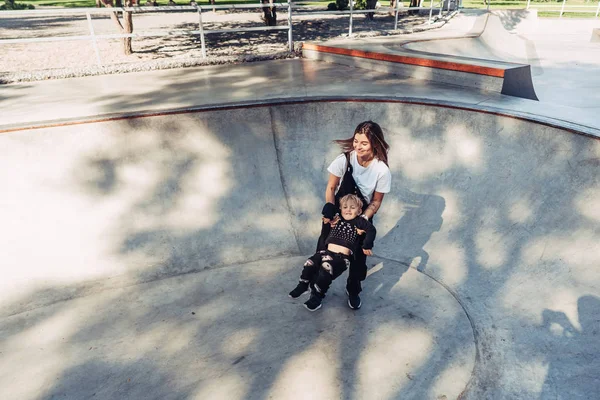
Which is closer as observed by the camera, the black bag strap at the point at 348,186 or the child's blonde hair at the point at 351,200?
the child's blonde hair at the point at 351,200

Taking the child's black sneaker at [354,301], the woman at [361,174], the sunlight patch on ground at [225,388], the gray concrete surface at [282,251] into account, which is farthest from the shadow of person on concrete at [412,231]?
the sunlight patch on ground at [225,388]

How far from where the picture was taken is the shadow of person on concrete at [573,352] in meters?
3.00

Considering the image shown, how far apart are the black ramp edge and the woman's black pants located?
509cm

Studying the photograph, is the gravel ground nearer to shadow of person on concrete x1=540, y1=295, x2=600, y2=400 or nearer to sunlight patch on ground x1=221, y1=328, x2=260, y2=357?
sunlight patch on ground x1=221, y1=328, x2=260, y2=357

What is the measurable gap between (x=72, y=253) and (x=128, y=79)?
231 inches

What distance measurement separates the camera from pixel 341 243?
3.55 m

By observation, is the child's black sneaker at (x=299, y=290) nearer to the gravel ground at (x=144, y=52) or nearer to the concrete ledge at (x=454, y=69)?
the concrete ledge at (x=454, y=69)

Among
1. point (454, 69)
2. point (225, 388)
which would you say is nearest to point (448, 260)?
point (225, 388)

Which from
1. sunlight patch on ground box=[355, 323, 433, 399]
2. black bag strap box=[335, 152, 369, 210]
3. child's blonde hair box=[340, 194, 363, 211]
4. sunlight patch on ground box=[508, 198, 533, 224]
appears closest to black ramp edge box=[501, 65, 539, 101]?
sunlight patch on ground box=[508, 198, 533, 224]

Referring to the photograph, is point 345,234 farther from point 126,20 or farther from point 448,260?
point 126,20

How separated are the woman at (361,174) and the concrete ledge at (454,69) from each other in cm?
477

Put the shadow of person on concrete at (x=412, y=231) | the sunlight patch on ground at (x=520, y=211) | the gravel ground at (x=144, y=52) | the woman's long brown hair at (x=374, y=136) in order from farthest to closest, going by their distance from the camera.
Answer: the gravel ground at (x=144, y=52)
the shadow of person on concrete at (x=412, y=231)
the sunlight patch on ground at (x=520, y=211)
the woman's long brown hair at (x=374, y=136)

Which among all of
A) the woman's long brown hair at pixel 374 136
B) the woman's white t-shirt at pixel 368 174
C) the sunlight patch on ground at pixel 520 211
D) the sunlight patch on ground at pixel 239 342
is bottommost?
the sunlight patch on ground at pixel 239 342

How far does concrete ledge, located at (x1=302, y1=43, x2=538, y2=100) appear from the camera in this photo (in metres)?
6.99
